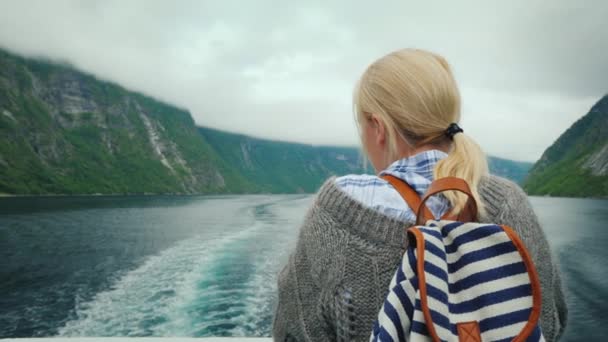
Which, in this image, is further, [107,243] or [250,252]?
[107,243]

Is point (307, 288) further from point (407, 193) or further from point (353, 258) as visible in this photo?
point (407, 193)

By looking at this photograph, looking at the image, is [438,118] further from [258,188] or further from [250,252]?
[258,188]

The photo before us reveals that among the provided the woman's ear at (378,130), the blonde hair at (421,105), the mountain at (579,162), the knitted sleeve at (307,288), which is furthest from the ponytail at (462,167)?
the mountain at (579,162)

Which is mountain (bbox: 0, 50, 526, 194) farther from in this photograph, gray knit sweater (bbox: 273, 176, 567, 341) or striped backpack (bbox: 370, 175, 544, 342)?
striped backpack (bbox: 370, 175, 544, 342)

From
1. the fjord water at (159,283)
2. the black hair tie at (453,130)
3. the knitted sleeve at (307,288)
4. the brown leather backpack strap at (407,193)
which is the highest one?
the black hair tie at (453,130)

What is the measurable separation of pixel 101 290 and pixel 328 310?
1290 cm

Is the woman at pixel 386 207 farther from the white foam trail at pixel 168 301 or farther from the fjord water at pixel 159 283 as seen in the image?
the white foam trail at pixel 168 301

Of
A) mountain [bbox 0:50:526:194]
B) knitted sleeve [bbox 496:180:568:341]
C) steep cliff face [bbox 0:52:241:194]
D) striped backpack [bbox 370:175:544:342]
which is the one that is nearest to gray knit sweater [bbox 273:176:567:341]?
knitted sleeve [bbox 496:180:568:341]

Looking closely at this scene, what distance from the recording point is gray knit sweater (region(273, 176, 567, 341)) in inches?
52.1

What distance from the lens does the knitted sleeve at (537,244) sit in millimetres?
1352

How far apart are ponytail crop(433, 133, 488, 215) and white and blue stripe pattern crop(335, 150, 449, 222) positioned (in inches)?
2.3

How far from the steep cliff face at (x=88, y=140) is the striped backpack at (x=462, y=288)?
96543mm

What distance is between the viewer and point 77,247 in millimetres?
20828

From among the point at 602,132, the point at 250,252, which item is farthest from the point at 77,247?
the point at 602,132
